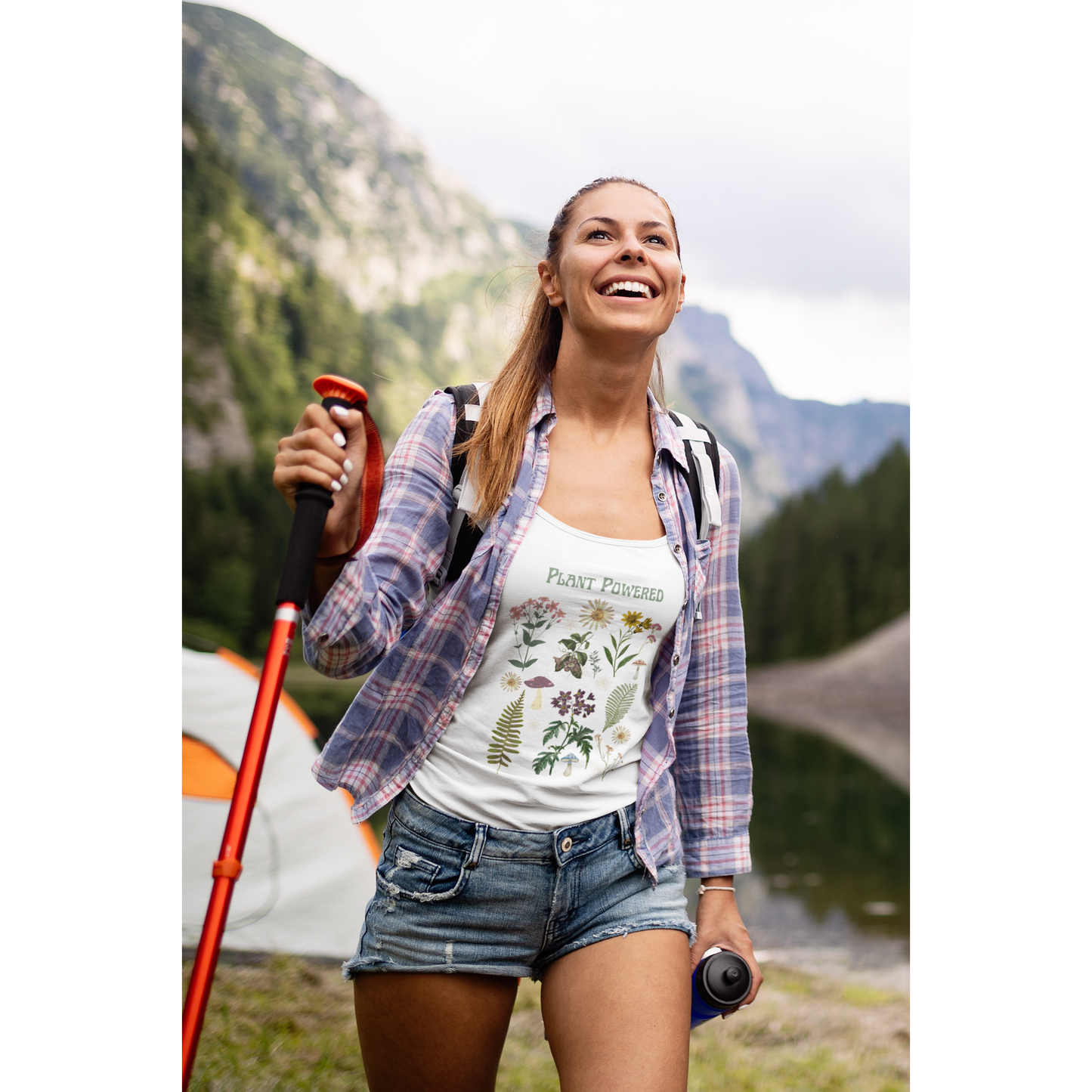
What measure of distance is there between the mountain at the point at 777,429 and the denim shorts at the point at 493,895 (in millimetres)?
9077

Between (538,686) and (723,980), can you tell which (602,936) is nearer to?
(723,980)

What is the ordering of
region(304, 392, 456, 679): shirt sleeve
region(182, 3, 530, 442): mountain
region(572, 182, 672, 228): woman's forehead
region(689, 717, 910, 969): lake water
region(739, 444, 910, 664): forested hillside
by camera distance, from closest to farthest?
region(304, 392, 456, 679): shirt sleeve, region(572, 182, 672, 228): woman's forehead, region(689, 717, 910, 969): lake water, region(182, 3, 530, 442): mountain, region(739, 444, 910, 664): forested hillside

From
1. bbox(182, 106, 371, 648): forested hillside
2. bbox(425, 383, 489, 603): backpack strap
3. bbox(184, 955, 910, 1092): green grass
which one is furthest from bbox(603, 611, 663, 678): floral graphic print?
bbox(182, 106, 371, 648): forested hillside

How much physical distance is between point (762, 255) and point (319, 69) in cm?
449

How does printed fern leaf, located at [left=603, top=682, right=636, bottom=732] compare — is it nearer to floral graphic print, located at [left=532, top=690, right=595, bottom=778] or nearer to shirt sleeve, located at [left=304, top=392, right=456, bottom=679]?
floral graphic print, located at [left=532, top=690, right=595, bottom=778]

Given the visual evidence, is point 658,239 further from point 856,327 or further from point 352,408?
point 856,327

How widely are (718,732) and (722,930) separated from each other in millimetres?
309

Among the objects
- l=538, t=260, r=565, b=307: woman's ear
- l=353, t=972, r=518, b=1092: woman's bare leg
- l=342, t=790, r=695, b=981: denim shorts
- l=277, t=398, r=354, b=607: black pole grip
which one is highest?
l=538, t=260, r=565, b=307: woman's ear

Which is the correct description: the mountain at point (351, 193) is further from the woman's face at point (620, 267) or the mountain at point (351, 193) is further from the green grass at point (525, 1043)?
the woman's face at point (620, 267)

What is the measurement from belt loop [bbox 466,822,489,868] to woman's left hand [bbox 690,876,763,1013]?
39cm

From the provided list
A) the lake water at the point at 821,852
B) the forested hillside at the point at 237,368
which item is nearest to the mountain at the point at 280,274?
the forested hillside at the point at 237,368

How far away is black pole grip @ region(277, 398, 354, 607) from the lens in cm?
109

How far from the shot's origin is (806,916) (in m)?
5.61

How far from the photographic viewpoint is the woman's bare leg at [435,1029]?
136 centimetres
